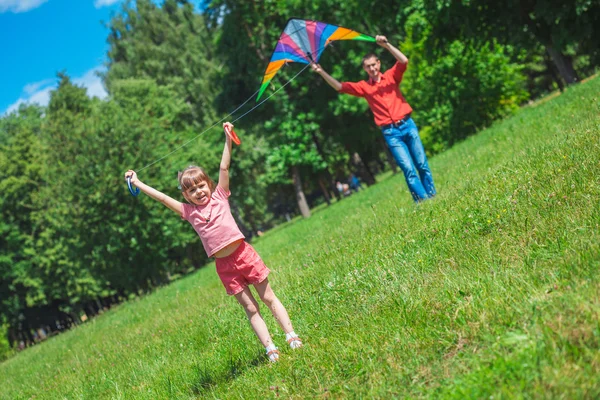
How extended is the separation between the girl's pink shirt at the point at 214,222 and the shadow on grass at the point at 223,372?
115 cm

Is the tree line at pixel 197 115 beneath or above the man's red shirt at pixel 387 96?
above

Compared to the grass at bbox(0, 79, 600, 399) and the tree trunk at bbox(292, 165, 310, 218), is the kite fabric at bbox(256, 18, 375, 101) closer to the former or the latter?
the grass at bbox(0, 79, 600, 399)

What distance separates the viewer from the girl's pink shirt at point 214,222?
18.0ft

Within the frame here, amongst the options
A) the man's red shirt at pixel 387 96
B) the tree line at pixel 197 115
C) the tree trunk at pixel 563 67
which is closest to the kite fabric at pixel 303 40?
the man's red shirt at pixel 387 96

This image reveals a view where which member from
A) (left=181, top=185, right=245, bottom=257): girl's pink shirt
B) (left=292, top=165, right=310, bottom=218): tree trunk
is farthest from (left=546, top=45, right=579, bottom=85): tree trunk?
(left=181, top=185, right=245, bottom=257): girl's pink shirt

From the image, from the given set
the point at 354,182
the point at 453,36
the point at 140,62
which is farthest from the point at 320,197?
the point at 453,36

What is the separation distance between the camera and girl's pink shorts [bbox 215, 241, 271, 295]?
5516 mm

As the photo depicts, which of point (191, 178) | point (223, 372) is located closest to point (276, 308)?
point (223, 372)

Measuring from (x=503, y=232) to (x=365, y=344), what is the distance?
184cm

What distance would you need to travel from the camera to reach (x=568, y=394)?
282 cm

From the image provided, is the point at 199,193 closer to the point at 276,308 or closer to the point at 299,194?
the point at 276,308

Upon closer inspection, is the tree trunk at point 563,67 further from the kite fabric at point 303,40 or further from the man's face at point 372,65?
the man's face at point 372,65

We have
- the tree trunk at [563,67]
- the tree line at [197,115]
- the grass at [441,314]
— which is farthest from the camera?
the tree line at [197,115]

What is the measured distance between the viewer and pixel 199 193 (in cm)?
557
